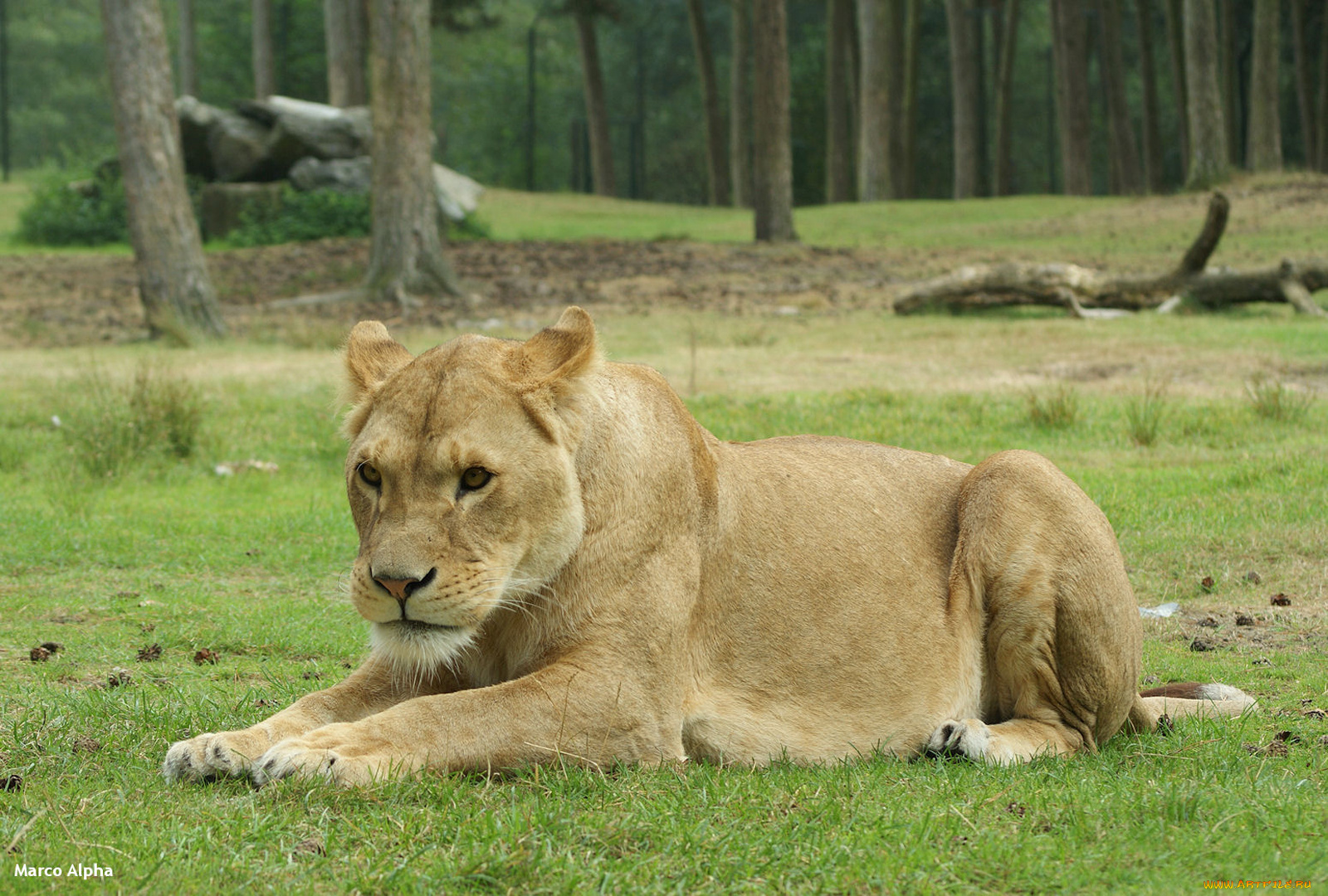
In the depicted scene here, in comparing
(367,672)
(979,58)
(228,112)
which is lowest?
(367,672)

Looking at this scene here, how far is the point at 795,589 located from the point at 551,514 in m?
1.12

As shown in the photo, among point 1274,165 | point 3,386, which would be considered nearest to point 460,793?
point 3,386

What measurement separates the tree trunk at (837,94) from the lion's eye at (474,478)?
46.0m

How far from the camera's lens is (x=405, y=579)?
3.98 m

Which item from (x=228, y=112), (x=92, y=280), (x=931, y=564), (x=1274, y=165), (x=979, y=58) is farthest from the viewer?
(x=979, y=58)

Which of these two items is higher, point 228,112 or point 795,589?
point 228,112

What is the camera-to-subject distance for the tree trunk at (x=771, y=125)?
27.9 meters

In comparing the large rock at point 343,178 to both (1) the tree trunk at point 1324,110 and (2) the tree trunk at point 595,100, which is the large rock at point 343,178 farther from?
(1) the tree trunk at point 1324,110

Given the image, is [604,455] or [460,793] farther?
[604,455]

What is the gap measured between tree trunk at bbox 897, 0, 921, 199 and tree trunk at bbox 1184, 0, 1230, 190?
11410mm

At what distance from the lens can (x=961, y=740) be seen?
4.92 m

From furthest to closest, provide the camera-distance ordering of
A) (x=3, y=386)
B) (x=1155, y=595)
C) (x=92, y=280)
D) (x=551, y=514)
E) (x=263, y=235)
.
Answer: (x=263, y=235)
(x=92, y=280)
(x=3, y=386)
(x=1155, y=595)
(x=551, y=514)

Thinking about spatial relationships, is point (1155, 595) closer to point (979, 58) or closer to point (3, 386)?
point (3, 386)

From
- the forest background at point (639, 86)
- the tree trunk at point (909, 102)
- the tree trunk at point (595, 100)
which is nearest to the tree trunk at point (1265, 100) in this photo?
the forest background at point (639, 86)
